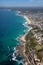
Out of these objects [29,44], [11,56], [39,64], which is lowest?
[39,64]

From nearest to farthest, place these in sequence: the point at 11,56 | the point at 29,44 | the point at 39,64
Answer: the point at 39,64 → the point at 11,56 → the point at 29,44

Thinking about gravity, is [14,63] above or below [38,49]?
below

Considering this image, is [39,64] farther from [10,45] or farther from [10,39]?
[10,39]

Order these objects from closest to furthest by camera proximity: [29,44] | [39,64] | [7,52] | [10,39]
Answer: [39,64], [7,52], [29,44], [10,39]

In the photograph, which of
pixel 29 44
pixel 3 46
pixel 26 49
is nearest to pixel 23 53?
pixel 26 49

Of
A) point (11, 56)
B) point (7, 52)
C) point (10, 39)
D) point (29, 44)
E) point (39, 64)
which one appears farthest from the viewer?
point (10, 39)

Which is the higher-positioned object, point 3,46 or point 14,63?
point 3,46

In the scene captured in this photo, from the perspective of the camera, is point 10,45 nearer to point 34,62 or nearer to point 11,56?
point 11,56

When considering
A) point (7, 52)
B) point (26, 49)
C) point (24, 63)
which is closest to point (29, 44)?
point (26, 49)

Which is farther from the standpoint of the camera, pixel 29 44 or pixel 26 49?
pixel 29 44
